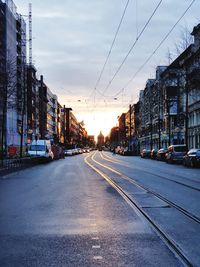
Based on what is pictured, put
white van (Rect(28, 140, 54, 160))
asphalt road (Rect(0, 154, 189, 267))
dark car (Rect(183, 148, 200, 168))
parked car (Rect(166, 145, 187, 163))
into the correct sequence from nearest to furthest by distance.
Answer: asphalt road (Rect(0, 154, 189, 267)) → dark car (Rect(183, 148, 200, 168)) → parked car (Rect(166, 145, 187, 163)) → white van (Rect(28, 140, 54, 160))

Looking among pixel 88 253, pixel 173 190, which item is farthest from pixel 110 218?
pixel 173 190

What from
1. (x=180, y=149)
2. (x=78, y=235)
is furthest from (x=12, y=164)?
(x=78, y=235)

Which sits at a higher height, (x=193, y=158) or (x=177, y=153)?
(x=177, y=153)

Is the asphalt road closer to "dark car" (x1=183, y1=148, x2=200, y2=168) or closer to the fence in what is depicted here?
the fence

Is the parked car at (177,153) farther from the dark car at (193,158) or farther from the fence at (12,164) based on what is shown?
the fence at (12,164)

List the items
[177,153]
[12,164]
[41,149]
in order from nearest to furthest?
[12,164] → [177,153] → [41,149]

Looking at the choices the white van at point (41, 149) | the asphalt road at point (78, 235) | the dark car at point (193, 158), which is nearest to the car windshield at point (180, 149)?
the dark car at point (193, 158)

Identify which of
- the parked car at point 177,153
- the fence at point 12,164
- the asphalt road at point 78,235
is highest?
the parked car at point 177,153

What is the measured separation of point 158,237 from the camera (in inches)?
332

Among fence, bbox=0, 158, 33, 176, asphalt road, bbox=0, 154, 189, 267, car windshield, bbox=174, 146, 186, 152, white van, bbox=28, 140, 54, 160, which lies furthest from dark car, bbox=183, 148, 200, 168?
asphalt road, bbox=0, 154, 189, 267

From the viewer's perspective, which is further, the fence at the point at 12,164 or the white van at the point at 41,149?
the white van at the point at 41,149

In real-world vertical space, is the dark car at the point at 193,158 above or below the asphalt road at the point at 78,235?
above

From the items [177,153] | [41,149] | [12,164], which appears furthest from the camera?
[41,149]

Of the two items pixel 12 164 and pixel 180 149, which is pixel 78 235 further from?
pixel 180 149
